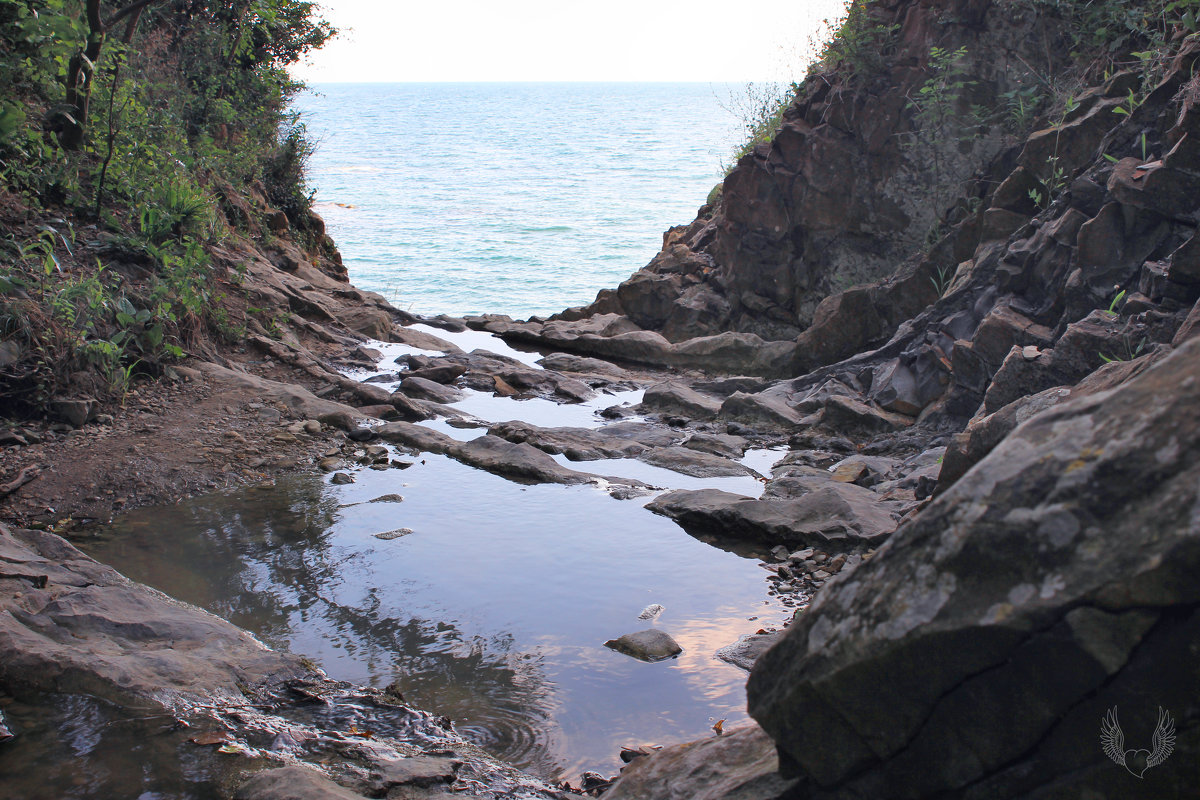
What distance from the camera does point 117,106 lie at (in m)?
9.35

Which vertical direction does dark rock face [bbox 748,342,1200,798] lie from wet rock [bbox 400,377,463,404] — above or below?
above

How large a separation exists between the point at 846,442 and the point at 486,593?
16.3ft

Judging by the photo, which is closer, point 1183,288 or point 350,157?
point 1183,288

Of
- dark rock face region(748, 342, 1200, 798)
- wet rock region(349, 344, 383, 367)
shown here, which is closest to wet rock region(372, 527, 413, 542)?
dark rock face region(748, 342, 1200, 798)

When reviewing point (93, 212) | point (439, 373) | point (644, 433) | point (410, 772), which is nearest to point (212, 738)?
point (410, 772)

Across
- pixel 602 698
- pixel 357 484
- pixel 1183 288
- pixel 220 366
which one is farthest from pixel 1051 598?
pixel 220 366

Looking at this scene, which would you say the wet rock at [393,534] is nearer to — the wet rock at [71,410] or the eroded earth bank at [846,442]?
the eroded earth bank at [846,442]

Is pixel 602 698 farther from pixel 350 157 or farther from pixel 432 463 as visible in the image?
pixel 350 157

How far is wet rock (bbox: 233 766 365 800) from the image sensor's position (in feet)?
8.39

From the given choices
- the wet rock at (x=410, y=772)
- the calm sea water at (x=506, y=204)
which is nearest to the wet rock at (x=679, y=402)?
the wet rock at (x=410, y=772)

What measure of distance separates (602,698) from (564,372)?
8985mm

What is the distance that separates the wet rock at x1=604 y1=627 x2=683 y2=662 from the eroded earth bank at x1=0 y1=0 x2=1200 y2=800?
312mm

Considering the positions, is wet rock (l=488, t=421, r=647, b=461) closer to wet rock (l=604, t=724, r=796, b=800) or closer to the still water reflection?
the still water reflection

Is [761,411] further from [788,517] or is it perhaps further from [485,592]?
[485,592]
